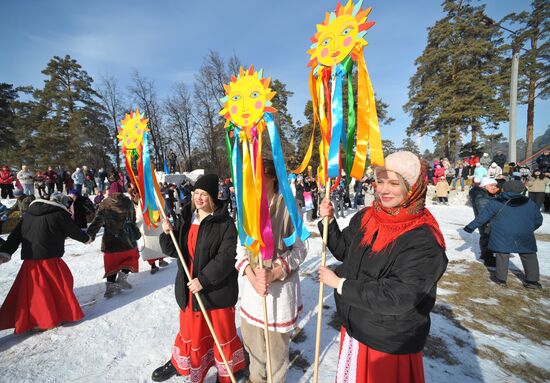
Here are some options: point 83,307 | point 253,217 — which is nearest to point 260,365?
point 253,217

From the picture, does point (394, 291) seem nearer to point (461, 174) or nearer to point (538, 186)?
point (538, 186)

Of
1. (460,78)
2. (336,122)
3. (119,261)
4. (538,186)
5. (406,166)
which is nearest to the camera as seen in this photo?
(406,166)

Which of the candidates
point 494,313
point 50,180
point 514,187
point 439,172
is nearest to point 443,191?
point 439,172

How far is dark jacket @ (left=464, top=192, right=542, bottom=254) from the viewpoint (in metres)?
4.14

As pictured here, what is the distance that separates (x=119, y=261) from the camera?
Answer: 14.8 feet

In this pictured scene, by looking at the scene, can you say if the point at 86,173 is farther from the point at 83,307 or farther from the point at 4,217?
the point at 83,307

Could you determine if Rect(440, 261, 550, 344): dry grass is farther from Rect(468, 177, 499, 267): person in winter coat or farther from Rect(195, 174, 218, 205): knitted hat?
Rect(195, 174, 218, 205): knitted hat

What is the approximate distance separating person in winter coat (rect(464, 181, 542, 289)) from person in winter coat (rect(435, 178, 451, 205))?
33.5ft

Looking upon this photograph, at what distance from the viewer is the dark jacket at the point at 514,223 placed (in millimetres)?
4141

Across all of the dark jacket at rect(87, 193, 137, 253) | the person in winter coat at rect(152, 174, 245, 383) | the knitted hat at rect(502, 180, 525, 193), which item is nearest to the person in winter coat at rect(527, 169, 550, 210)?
the knitted hat at rect(502, 180, 525, 193)

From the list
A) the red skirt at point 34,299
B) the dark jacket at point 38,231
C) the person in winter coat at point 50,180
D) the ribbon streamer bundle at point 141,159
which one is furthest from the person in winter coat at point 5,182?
the ribbon streamer bundle at point 141,159

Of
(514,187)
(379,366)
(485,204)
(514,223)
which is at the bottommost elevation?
(379,366)

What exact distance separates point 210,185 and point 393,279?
1.70 meters

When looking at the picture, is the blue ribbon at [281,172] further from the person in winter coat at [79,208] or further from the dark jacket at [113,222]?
the person in winter coat at [79,208]
